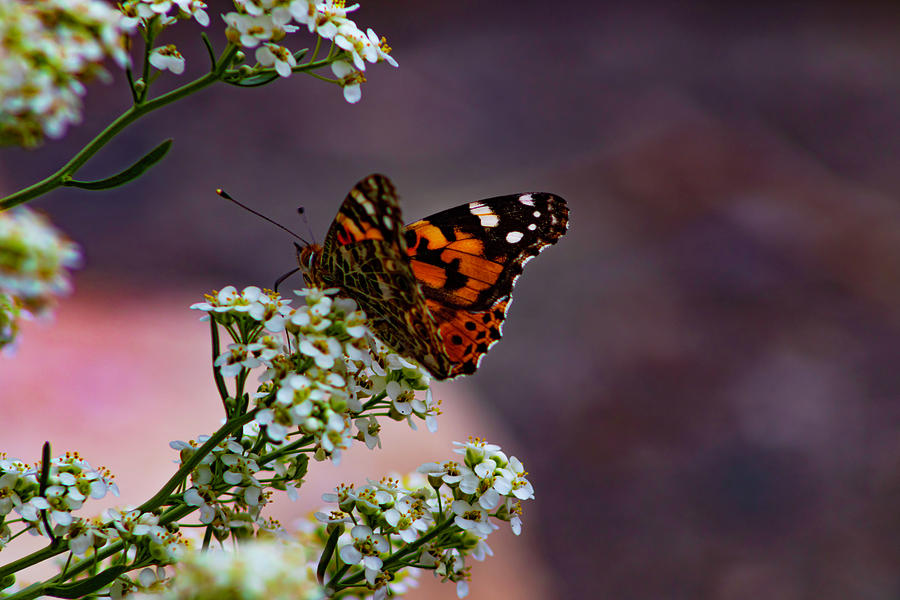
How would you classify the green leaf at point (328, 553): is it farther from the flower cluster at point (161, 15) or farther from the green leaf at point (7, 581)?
the flower cluster at point (161, 15)

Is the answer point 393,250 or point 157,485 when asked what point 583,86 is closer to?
point 157,485

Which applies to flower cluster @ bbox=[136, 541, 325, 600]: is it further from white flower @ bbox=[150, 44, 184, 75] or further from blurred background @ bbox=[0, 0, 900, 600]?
blurred background @ bbox=[0, 0, 900, 600]

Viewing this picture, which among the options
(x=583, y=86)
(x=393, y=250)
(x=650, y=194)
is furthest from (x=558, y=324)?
(x=393, y=250)

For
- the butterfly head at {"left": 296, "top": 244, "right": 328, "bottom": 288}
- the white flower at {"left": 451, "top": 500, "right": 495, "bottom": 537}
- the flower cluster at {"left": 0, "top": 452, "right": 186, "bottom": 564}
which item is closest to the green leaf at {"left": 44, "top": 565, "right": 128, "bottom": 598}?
the flower cluster at {"left": 0, "top": 452, "right": 186, "bottom": 564}

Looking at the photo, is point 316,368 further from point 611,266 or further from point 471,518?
point 611,266

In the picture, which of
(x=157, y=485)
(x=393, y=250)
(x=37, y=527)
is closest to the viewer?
(x=37, y=527)

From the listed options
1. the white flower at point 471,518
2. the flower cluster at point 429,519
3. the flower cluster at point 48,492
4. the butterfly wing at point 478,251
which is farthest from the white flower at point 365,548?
the butterfly wing at point 478,251
